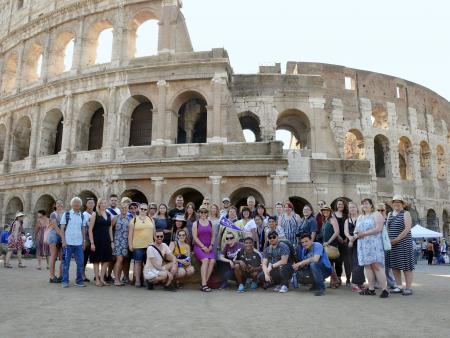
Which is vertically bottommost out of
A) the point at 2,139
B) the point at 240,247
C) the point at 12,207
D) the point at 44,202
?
the point at 240,247

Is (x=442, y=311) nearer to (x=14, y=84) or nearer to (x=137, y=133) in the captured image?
(x=137, y=133)

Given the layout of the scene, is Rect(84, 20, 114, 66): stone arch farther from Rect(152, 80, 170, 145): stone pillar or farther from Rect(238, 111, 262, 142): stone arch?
Rect(238, 111, 262, 142): stone arch

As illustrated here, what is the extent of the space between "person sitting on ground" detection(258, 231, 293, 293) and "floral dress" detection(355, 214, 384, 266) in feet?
4.29

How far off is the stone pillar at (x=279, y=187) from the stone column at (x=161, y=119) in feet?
16.4

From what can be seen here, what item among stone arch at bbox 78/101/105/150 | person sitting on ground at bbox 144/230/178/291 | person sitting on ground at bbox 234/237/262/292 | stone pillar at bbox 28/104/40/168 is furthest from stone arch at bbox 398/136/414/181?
stone pillar at bbox 28/104/40/168

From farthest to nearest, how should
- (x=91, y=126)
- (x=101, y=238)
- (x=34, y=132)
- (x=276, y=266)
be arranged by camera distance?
(x=34, y=132) → (x=91, y=126) → (x=101, y=238) → (x=276, y=266)

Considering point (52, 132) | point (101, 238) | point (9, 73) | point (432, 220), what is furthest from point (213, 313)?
point (9, 73)

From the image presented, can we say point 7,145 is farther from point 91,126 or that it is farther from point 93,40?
point 93,40

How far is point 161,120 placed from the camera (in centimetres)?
1652

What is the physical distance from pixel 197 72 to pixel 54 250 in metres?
10.8

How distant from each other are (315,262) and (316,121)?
12.1 metres

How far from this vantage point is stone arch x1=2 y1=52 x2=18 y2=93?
2256 cm

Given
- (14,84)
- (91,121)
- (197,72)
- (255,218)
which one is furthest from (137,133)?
(255,218)

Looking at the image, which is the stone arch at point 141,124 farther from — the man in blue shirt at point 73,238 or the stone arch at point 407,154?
the stone arch at point 407,154
